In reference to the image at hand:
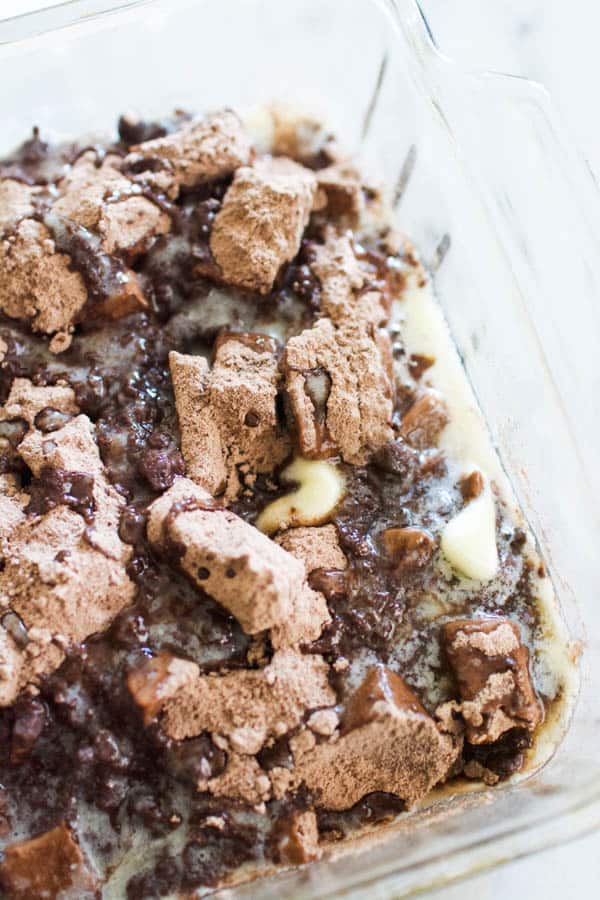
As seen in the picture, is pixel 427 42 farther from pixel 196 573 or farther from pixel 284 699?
pixel 284 699

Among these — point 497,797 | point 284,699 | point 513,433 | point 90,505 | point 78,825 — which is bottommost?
Result: point 78,825

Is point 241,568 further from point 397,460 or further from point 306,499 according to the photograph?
point 397,460

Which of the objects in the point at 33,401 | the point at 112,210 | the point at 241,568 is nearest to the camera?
the point at 241,568

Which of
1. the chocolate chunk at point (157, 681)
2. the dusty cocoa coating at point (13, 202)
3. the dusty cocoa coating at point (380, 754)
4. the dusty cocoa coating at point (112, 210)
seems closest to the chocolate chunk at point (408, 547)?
the dusty cocoa coating at point (380, 754)

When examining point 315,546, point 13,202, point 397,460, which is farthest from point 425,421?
point 13,202

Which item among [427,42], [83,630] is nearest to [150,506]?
[83,630]

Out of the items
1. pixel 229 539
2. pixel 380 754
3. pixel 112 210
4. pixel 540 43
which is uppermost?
pixel 540 43

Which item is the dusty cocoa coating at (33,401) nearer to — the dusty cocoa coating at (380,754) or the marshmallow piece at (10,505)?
the marshmallow piece at (10,505)
